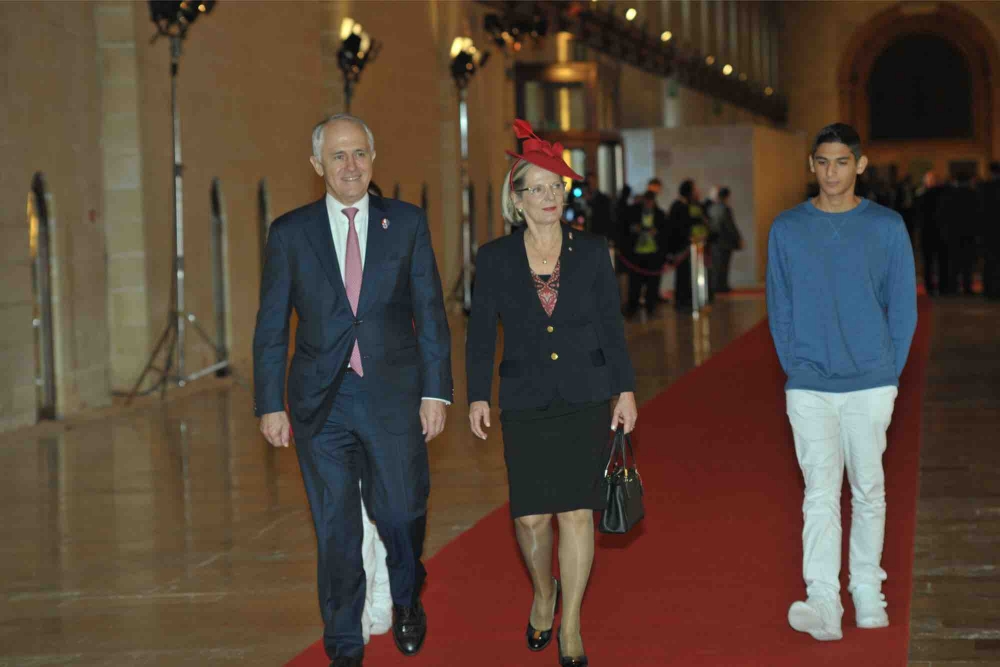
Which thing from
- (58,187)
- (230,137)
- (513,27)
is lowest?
(58,187)

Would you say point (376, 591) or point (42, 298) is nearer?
point (376, 591)

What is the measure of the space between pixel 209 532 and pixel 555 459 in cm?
283

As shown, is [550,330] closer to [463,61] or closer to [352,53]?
[352,53]

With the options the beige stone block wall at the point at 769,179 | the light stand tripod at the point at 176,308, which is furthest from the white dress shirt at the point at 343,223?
the beige stone block wall at the point at 769,179

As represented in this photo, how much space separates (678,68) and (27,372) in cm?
2471

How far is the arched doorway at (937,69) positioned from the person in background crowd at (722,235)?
2461 centimetres

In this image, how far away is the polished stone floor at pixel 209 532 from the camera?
5031 mm

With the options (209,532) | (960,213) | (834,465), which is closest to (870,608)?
(834,465)

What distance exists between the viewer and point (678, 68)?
33719 millimetres

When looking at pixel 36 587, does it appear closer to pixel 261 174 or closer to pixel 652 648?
pixel 652 648

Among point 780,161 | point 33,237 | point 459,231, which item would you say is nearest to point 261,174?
point 33,237

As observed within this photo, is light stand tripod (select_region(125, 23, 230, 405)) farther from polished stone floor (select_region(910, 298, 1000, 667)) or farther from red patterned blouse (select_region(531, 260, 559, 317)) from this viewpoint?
red patterned blouse (select_region(531, 260, 559, 317))

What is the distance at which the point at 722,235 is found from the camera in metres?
23.8

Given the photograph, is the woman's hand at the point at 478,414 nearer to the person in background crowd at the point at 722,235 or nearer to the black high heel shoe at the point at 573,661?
the black high heel shoe at the point at 573,661
